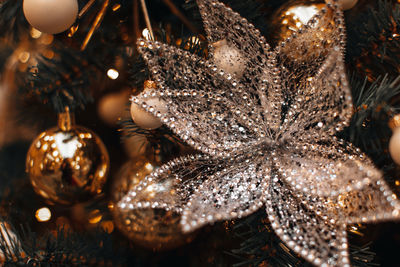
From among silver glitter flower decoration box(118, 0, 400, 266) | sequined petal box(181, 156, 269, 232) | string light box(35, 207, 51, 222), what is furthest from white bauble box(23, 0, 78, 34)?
string light box(35, 207, 51, 222)

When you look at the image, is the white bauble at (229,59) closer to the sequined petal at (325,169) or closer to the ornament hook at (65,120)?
the sequined petal at (325,169)

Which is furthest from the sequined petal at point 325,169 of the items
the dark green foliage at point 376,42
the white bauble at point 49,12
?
the white bauble at point 49,12

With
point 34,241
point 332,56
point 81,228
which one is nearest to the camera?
point 332,56

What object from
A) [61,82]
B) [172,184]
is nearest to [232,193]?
[172,184]

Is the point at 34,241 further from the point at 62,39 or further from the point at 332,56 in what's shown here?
the point at 332,56

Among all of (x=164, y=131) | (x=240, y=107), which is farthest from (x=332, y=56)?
(x=164, y=131)

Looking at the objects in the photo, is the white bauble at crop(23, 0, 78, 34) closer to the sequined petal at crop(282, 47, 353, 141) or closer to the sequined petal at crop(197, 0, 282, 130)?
the sequined petal at crop(197, 0, 282, 130)

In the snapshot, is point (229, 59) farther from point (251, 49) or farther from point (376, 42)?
point (376, 42)

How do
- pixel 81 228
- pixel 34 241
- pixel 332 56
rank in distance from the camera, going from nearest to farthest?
pixel 332 56 < pixel 34 241 < pixel 81 228
